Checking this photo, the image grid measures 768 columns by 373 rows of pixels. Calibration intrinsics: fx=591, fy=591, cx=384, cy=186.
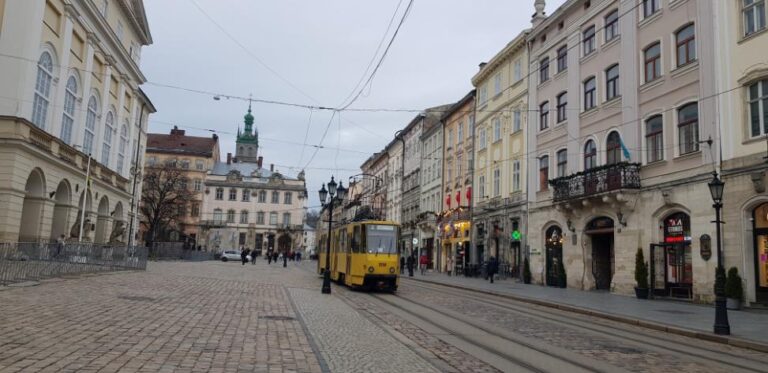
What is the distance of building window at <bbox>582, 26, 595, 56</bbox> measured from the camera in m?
28.7

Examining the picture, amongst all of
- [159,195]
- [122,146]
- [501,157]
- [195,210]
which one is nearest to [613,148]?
[501,157]

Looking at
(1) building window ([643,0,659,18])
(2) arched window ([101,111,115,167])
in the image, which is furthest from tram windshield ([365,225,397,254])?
(2) arched window ([101,111,115,167])

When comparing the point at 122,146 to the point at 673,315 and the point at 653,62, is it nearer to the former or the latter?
the point at 653,62

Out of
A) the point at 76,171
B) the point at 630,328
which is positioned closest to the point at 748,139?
the point at 630,328

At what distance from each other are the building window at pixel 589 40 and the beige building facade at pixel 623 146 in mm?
64

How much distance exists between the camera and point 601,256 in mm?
27938

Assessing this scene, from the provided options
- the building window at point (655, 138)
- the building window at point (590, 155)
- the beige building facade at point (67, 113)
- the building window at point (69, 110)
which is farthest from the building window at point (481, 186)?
the building window at point (69, 110)

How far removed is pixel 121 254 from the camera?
2623cm

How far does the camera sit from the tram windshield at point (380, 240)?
22.8 metres

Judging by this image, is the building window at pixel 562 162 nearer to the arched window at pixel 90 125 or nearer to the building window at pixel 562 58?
→ the building window at pixel 562 58

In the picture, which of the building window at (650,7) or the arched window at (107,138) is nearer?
the building window at (650,7)

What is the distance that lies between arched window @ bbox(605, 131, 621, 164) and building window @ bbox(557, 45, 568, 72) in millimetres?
5990

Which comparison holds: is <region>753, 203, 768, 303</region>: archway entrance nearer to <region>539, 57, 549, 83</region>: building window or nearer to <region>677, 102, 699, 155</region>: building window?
<region>677, 102, 699, 155</region>: building window

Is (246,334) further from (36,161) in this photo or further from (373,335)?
(36,161)
